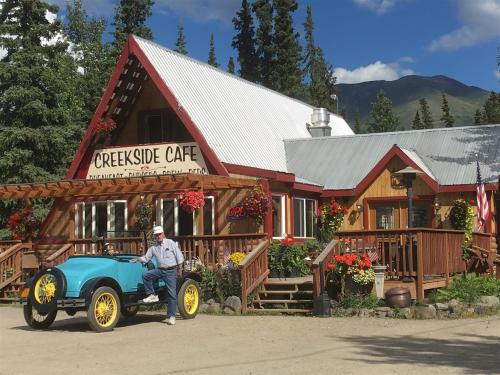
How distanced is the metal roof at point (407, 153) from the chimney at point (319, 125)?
2828mm

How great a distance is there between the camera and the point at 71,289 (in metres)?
12.7

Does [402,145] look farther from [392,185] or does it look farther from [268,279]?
[268,279]

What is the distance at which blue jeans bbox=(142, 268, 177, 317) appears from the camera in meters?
13.7

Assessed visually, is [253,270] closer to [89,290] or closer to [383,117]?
[89,290]

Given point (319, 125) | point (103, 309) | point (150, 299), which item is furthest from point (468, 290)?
point (319, 125)

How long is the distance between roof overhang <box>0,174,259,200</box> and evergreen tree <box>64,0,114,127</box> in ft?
62.4

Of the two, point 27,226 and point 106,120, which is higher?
point 106,120

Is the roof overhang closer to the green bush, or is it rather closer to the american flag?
the green bush

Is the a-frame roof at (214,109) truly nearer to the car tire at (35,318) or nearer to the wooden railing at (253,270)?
the wooden railing at (253,270)

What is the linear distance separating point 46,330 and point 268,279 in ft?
20.0

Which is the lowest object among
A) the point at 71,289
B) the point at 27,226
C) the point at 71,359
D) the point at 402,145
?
the point at 71,359

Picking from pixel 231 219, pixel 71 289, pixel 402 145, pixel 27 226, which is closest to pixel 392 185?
pixel 402 145

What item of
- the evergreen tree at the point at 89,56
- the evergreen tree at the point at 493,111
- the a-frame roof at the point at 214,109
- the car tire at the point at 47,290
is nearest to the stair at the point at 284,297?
the a-frame roof at the point at 214,109

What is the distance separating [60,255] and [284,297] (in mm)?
6799
